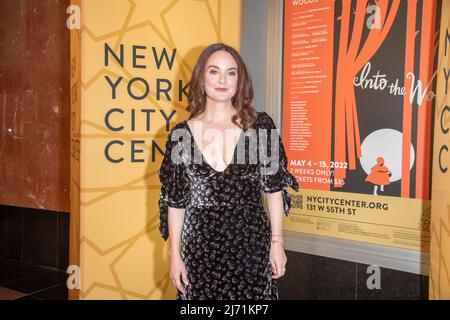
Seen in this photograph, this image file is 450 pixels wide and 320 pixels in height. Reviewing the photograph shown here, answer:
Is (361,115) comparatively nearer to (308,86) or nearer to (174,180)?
(308,86)

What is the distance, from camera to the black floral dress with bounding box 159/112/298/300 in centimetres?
169

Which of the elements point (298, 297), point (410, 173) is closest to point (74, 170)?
point (298, 297)

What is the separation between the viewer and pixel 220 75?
173cm

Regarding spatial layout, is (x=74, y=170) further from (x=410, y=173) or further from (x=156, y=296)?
(x=410, y=173)

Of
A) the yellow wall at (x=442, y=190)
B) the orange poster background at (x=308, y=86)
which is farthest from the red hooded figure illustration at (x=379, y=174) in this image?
the yellow wall at (x=442, y=190)

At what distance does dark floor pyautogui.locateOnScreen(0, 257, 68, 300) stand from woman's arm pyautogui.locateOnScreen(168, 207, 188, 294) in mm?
1960

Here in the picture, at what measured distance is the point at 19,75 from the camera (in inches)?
154

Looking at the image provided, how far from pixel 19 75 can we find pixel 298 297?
3.16m

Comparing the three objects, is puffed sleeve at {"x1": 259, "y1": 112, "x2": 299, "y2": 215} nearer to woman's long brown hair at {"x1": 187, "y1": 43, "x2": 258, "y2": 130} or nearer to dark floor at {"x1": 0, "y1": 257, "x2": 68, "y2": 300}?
woman's long brown hair at {"x1": 187, "y1": 43, "x2": 258, "y2": 130}

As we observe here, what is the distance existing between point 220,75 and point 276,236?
0.70 meters

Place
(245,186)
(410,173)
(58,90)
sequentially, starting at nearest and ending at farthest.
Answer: (245,186)
(410,173)
(58,90)

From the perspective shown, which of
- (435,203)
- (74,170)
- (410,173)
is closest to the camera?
(435,203)

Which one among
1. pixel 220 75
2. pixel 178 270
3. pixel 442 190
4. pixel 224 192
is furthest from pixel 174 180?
pixel 442 190

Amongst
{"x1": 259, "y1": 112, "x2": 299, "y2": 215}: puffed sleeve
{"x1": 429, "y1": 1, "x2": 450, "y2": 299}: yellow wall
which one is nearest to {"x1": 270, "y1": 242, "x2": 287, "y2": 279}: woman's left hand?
{"x1": 259, "y1": 112, "x2": 299, "y2": 215}: puffed sleeve
